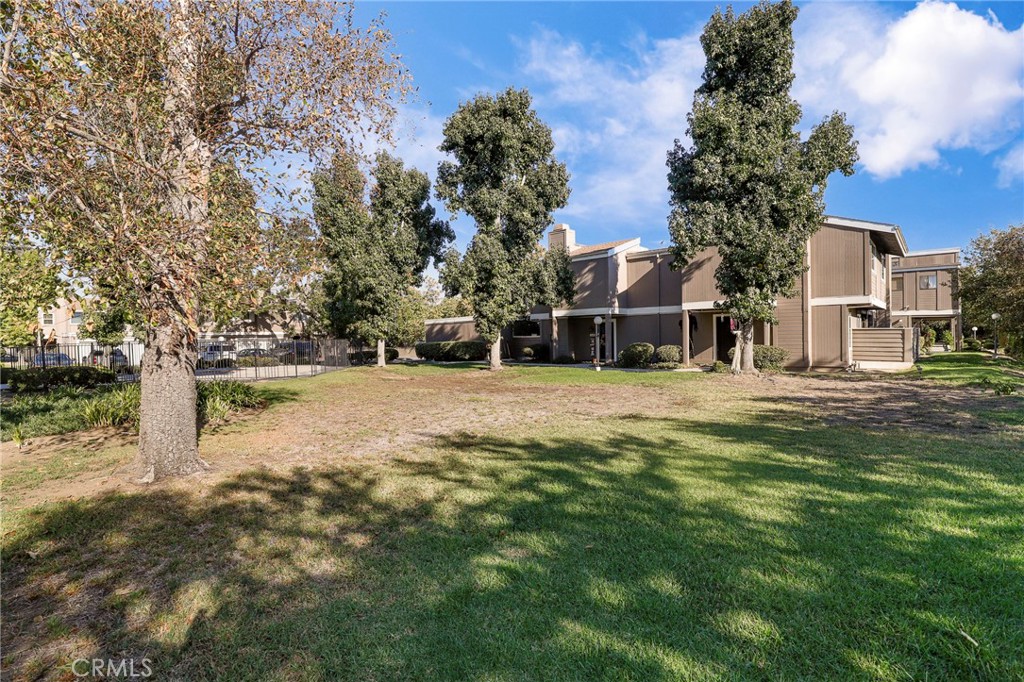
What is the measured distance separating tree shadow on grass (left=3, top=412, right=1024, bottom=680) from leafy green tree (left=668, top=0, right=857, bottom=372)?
1137 cm

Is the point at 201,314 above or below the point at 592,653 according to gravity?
above

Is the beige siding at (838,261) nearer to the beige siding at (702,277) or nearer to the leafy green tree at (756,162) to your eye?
the beige siding at (702,277)

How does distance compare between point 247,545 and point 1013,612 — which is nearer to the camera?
point 1013,612

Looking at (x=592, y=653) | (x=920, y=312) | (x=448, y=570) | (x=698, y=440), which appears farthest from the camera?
(x=920, y=312)

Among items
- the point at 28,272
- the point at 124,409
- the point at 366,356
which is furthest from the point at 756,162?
the point at 366,356

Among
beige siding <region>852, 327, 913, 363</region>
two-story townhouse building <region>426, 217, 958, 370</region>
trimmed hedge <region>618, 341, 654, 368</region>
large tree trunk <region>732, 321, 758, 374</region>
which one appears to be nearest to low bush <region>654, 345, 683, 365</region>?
two-story townhouse building <region>426, 217, 958, 370</region>

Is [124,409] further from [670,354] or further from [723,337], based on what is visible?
[723,337]

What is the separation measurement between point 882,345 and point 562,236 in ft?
60.0

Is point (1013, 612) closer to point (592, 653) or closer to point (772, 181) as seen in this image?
point (592, 653)

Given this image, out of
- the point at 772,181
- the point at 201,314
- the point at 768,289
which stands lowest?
the point at 201,314

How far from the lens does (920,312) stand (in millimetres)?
34906

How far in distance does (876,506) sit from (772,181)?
14068mm

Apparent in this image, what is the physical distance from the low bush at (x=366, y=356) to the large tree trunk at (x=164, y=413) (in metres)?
25.1

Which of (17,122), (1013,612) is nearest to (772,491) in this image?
(1013,612)
